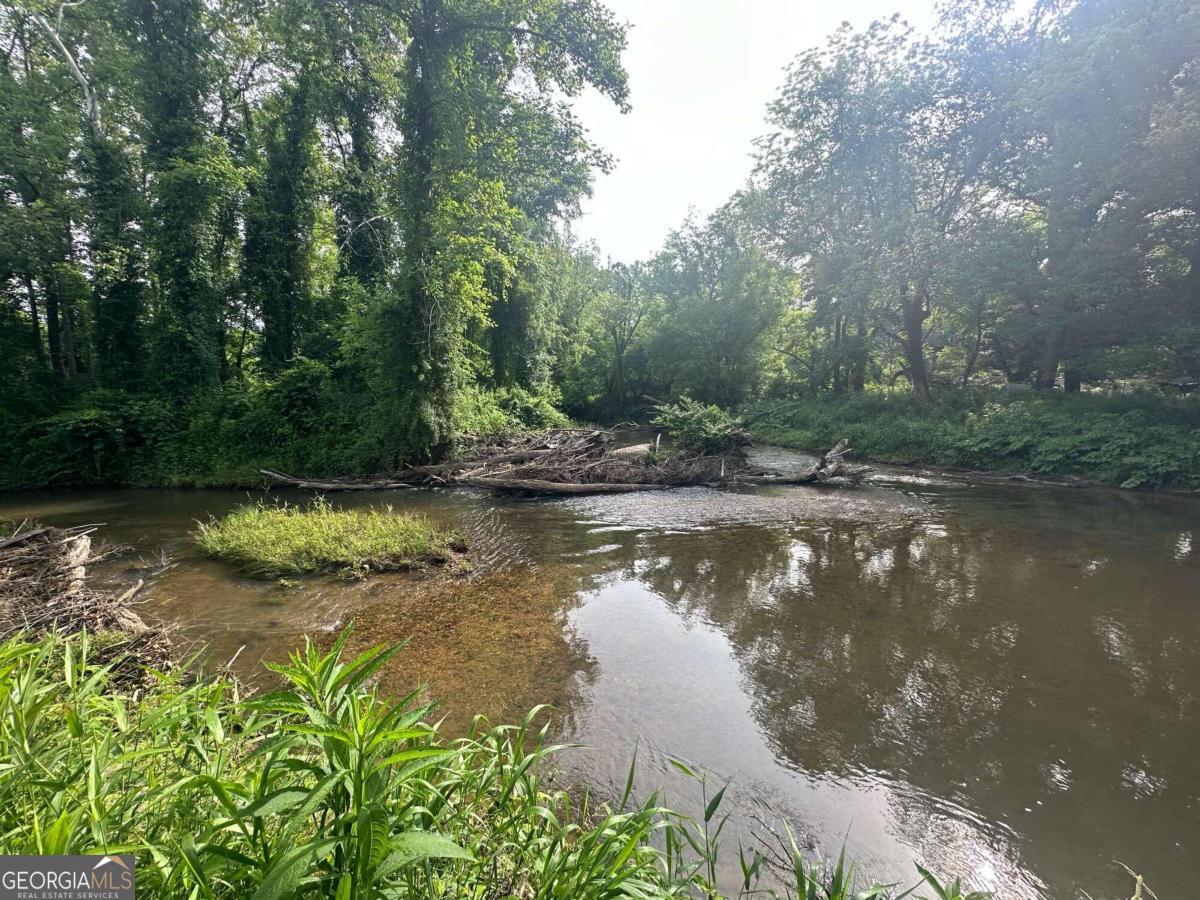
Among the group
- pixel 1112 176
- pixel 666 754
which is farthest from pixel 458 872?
pixel 1112 176

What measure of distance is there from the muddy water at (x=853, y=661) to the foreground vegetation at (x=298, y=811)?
4.02ft

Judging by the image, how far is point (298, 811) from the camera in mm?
1318

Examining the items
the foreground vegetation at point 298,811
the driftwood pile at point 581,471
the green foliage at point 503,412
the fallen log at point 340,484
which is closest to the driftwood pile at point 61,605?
the foreground vegetation at point 298,811

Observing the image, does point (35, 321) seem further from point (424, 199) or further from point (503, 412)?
point (503, 412)

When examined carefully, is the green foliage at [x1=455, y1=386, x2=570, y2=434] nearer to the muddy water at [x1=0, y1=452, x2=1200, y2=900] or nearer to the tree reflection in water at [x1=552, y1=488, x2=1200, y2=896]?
the muddy water at [x1=0, y1=452, x2=1200, y2=900]

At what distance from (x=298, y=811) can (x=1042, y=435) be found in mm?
19763

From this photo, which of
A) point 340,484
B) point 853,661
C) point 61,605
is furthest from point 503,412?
point 853,661

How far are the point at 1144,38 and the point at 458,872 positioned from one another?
78.1 ft

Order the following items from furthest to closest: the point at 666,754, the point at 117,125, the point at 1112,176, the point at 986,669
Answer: the point at 117,125 → the point at 1112,176 → the point at 986,669 → the point at 666,754

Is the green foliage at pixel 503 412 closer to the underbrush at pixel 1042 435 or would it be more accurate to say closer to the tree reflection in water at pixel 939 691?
the tree reflection in water at pixel 939 691

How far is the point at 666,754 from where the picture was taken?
3516 millimetres

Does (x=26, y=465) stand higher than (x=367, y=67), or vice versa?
(x=367, y=67)

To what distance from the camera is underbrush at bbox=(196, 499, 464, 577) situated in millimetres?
6742

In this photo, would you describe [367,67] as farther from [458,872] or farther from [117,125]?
[458,872]
